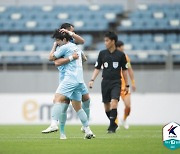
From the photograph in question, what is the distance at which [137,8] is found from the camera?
3075cm

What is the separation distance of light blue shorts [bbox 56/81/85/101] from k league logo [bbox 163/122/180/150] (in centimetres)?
303

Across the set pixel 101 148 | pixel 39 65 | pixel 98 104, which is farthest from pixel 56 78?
pixel 101 148

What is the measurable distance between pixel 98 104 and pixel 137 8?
10.5 metres

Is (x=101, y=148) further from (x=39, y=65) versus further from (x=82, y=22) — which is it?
(x=82, y=22)

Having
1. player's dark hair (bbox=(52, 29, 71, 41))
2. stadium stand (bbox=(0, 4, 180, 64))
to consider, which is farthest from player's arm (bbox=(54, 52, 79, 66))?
stadium stand (bbox=(0, 4, 180, 64))

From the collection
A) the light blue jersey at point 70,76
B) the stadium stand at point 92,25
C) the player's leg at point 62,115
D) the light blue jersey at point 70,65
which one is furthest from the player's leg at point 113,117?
the stadium stand at point 92,25

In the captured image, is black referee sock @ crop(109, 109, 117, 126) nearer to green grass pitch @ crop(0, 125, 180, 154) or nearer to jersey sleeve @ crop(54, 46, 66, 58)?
green grass pitch @ crop(0, 125, 180, 154)

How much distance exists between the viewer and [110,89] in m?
14.7

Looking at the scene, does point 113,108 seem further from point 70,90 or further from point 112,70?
point 70,90

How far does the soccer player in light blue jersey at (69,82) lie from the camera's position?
11.9 m

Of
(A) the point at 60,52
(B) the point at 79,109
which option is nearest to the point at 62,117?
(B) the point at 79,109

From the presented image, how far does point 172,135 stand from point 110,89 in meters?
5.54

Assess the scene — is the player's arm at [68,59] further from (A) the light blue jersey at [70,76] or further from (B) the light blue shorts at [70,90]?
(B) the light blue shorts at [70,90]

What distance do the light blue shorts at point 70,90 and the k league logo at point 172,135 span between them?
3032mm
